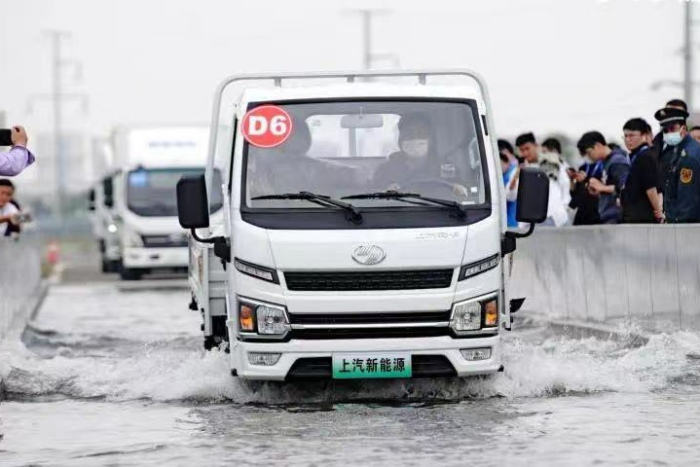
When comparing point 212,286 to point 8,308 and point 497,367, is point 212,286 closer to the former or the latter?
point 497,367

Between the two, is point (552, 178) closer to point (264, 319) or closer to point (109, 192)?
point (264, 319)

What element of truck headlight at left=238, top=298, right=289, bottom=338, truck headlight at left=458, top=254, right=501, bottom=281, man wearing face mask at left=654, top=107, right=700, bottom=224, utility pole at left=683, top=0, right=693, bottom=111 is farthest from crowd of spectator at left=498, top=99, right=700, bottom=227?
utility pole at left=683, top=0, right=693, bottom=111

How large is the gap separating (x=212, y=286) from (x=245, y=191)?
1785 mm

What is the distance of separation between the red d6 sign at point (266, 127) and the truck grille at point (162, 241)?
78.3ft

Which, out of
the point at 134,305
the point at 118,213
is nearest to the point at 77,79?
the point at 118,213

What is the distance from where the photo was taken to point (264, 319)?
1290cm

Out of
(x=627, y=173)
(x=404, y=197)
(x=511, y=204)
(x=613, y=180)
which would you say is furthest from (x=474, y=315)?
(x=511, y=204)

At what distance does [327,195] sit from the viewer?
1324cm

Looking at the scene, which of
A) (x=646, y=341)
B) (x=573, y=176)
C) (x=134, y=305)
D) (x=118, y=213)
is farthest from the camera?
(x=118, y=213)

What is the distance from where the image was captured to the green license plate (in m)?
12.8

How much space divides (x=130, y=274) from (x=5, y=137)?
25.7 m

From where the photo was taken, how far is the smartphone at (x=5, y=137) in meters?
13.4

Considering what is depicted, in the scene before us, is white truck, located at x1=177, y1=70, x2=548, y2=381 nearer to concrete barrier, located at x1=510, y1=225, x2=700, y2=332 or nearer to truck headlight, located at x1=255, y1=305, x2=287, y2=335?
truck headlight, located at x1=255, y1=305, x2=287, y2=335

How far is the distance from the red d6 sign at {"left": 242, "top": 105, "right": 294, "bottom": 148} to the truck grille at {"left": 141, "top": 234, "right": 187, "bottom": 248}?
23862 millimetres
